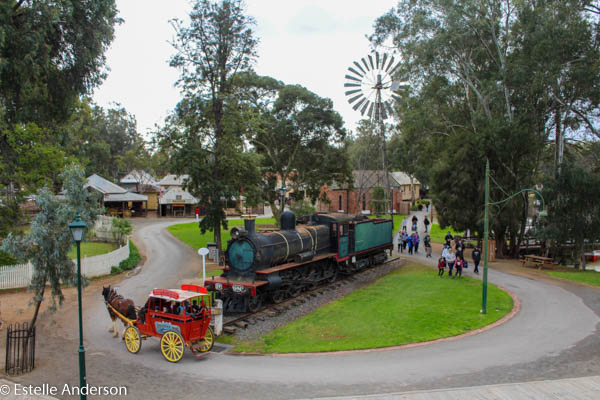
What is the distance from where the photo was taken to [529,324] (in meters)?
14.2

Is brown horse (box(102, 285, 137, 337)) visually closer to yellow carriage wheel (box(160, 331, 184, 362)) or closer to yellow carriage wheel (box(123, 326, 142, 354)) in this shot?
yellow carriage wheel (box(123, 326, 142, 354))

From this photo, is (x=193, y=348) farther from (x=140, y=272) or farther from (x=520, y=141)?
(x=520, y=141)

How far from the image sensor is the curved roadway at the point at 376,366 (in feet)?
31.6

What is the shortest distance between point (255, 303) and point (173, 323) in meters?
4.75

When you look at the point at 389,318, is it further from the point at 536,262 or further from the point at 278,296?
the point at 536,262

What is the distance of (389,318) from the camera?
48.0 feet

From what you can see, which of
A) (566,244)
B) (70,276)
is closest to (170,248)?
(70,276)

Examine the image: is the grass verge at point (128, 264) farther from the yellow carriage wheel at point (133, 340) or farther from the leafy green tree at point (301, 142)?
the leafy green tree at point (301, 142)

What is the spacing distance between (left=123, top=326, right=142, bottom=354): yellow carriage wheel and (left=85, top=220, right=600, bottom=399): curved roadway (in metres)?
0.20

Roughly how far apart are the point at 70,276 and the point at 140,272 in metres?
12.4

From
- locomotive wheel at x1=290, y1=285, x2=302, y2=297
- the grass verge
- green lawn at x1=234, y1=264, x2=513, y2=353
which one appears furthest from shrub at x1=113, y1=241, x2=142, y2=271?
green lawn at x1=234, y1=264, x2=513, y2=353

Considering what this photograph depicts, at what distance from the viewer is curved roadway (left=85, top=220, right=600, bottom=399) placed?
9617mm

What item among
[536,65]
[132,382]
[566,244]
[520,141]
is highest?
Result: [536,65]

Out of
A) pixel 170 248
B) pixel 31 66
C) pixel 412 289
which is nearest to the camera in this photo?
pixel 31 66
